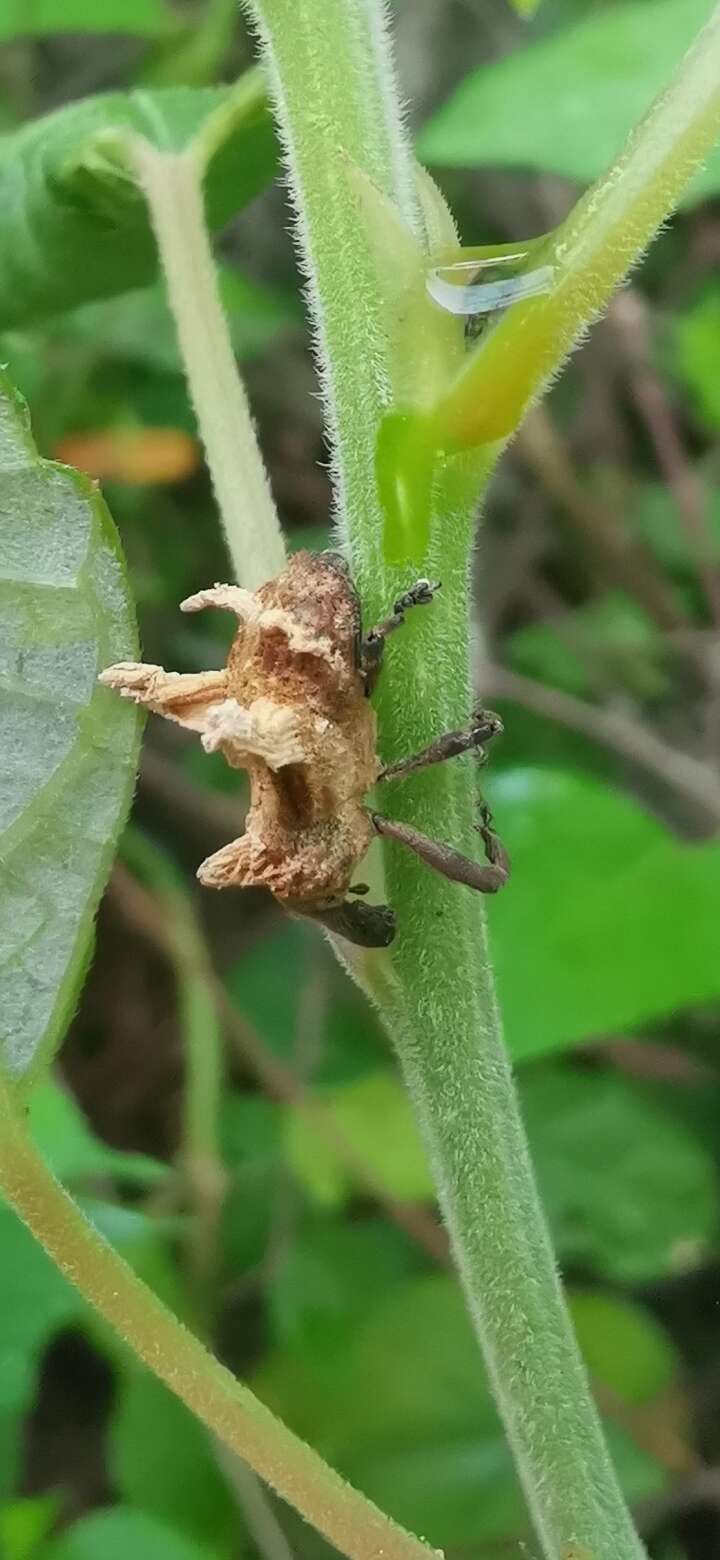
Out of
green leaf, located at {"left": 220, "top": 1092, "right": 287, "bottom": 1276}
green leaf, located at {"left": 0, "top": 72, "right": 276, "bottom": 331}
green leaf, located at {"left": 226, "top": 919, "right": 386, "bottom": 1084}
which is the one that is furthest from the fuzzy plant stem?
green leaf, located at {"left": 226, "top": 919, "right": 386, "bottom": 1084}

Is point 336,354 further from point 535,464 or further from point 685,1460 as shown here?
point 535,464

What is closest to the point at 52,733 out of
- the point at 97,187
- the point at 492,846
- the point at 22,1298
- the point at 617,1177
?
the point at 492,846

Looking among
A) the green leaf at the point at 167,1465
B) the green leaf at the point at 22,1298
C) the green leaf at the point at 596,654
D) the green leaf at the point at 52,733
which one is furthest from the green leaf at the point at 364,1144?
the green leaf at the point at 52,733

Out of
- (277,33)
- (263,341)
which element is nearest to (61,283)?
(277,33)

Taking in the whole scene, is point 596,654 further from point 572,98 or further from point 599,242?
point 599,242

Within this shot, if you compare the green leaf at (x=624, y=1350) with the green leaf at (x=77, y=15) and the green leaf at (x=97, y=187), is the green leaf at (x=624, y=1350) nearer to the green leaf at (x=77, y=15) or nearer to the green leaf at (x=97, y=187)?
the green leaf at (x=97, y=187)

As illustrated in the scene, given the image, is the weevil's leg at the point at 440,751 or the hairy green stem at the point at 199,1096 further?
the hairy green stem at the point at 199,1096
